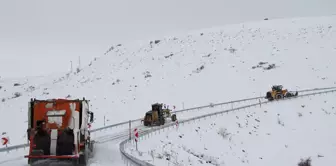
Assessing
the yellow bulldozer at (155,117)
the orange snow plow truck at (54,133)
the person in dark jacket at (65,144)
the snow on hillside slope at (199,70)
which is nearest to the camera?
the orange snow plow truck at (54,133)

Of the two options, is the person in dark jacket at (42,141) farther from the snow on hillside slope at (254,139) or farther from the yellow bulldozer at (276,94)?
the yellow bulldozer at (276,94)

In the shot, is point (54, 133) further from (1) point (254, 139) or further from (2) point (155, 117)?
(1) point (254, 139)

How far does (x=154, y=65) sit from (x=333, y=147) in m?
45.3

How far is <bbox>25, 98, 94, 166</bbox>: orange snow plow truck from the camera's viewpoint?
500 inches

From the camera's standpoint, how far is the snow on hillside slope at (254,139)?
74.2 feet

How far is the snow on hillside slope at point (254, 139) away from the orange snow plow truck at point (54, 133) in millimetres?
5797

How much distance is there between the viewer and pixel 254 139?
93.6 feet

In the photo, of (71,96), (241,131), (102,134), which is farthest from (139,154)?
(71,96)

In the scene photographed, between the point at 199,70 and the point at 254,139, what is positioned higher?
the point at 199,70

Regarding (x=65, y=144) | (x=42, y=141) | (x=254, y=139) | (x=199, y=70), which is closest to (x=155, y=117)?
(x=254, y=139)

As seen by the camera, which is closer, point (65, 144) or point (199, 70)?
point (65, 144)

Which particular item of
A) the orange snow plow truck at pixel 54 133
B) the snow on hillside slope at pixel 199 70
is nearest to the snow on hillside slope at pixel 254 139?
the orange snow plow truck at pixel 54 133

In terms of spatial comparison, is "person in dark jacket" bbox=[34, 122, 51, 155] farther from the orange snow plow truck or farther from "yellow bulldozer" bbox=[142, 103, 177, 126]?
"yellow bulldozer" bbox=[142, 103, 177, 126]

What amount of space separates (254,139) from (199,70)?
34.4 metres
